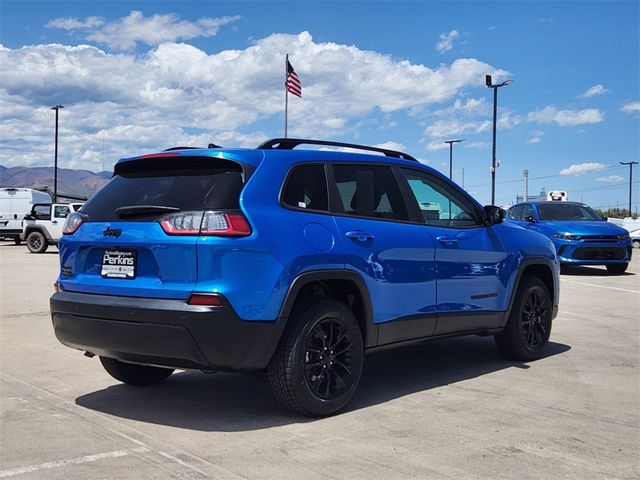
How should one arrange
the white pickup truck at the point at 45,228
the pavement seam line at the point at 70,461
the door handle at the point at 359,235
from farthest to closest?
1. the white pickup truck at the point at 45,228
2. the door handle at the point at 359,235
3. the pavement seam line at the point at 70,461

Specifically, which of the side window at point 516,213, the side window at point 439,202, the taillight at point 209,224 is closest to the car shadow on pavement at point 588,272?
the side window at point 516,213

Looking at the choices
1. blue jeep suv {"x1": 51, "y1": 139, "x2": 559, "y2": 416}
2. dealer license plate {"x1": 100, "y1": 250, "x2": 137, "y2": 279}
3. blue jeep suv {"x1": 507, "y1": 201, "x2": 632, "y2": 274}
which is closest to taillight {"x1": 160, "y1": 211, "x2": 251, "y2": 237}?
blue jeep suv {"x1": 51, "y1": 139, "x2": 559, "y2": 416}

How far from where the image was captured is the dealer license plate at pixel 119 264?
439 cm

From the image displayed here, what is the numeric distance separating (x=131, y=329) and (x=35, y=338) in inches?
153

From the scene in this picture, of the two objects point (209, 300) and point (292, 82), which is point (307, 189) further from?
point (292, 82)

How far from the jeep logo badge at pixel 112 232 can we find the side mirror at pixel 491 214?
321 cm

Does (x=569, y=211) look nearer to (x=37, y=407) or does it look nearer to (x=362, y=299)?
(x=362, y=299)

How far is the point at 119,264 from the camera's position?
446cm

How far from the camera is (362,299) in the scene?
4.85 meters

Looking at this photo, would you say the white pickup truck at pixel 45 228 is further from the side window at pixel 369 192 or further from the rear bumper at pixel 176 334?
the rear bumper at pixel 176 334

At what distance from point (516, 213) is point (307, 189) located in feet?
43.2

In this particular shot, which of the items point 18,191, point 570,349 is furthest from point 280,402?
point 18,191

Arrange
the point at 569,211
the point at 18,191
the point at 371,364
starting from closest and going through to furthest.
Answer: the point at 371,364 → the point at 569,211 → the point at 18,191

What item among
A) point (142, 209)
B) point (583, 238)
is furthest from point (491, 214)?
point (583, 238)
